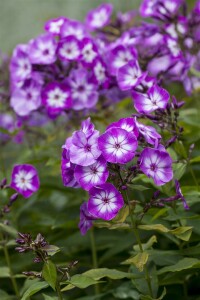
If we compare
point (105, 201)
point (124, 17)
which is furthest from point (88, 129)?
point (124, 17)

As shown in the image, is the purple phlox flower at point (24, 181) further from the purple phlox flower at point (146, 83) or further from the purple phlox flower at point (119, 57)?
the purple phlox flower at point (119, 57)

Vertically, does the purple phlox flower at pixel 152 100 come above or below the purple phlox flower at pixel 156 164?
above

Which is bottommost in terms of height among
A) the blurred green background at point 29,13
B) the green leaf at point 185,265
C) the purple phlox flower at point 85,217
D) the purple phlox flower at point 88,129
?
the green leaf at point 185,265

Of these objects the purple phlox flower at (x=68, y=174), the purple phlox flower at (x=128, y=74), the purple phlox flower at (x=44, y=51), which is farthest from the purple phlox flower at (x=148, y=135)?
the purple phlox flower at (x=44, y=51)

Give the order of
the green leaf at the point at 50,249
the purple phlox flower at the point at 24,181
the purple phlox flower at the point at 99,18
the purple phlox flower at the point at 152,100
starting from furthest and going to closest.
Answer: the purple phlox flower at the point at 99,18
the purple phlox flower at the point at 24,181
the purple phlox flower at the point at 152,100
the green leaf at the point at 50,249

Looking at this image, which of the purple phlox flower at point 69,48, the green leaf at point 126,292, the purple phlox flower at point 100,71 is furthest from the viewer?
the purple phlox flower at point 100,71

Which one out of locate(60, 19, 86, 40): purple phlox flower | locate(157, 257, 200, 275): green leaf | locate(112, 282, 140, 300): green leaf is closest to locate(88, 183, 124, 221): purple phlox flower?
locate(157, 257, 200, 275): green leaf
